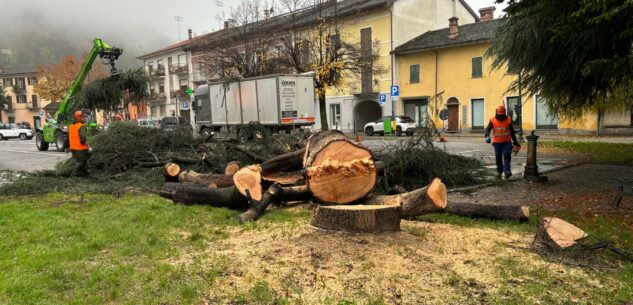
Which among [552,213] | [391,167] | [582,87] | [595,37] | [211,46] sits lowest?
[552,213]

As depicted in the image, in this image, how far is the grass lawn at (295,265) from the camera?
3691 millimetres

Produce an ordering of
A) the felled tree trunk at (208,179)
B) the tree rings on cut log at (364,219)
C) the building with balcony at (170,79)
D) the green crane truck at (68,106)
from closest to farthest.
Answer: the tree rings on cut log at (364,219) < the felled tree trunk at (208,179) < the green crane truck at (68,106) < the building with balcony at (170,79)

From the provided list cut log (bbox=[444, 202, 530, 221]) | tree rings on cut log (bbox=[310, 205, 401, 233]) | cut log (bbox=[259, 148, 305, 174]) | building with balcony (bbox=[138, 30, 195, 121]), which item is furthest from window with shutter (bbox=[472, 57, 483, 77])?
building with balcony (bbox=[138, 30, 195, 121])

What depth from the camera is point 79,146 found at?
35.0 feet

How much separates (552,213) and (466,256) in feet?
9.28

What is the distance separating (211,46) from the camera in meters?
34.0

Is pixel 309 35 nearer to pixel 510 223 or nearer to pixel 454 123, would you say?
Result: pixel 454 123

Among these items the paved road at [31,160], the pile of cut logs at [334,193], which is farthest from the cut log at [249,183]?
the paved road at [31,160]

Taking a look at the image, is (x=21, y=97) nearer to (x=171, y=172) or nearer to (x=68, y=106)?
(x=68, y=106)

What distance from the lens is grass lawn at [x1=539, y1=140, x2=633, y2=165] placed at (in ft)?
42.1

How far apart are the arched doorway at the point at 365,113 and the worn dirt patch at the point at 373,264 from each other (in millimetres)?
35141

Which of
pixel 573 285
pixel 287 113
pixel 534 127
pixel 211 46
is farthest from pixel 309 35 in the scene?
pixel 573 285

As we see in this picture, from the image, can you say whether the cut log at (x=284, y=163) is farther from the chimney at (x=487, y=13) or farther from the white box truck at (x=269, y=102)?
the chimney at (x=487, y=13)

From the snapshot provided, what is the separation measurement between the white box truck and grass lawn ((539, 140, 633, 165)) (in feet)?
32.5
